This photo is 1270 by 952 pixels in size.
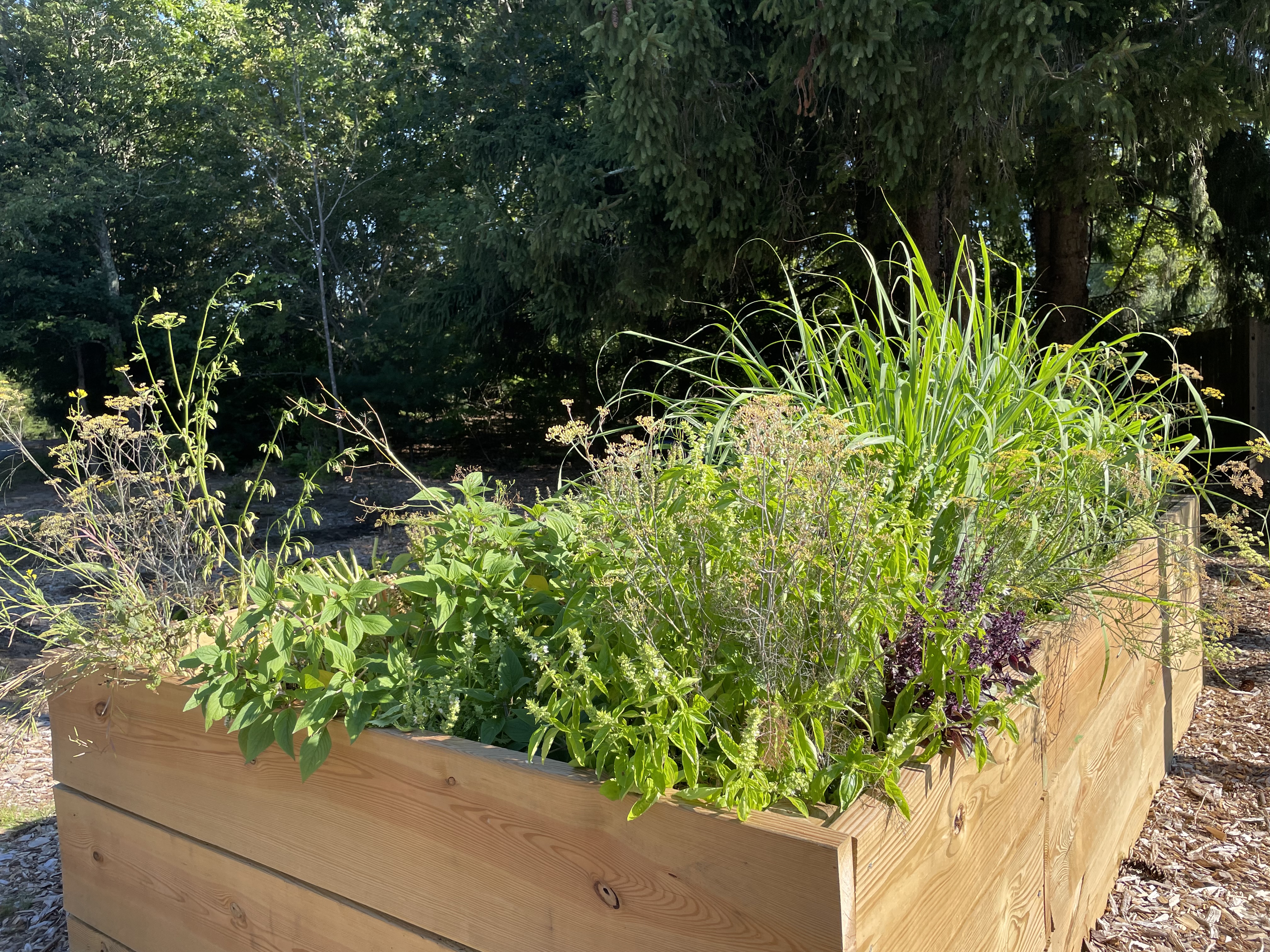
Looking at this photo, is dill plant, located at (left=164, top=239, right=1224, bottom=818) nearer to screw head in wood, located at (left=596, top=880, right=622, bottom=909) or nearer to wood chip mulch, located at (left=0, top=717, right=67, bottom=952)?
screw head in wood, located at (left=596, top=880, right=622, bottom=909)

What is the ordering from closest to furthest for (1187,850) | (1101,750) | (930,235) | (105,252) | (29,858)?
(1101,750) → (1187,850) → (29,858) → (930,235) → (105,252)

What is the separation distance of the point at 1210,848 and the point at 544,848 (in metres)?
1.98

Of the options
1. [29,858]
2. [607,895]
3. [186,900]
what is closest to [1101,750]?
[607,895]

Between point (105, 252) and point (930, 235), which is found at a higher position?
point (105, 252)

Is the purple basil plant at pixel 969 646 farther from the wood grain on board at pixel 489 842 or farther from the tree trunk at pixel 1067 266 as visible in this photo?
the tree trunk at pixel 1067 266

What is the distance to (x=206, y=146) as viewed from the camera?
14.2 m

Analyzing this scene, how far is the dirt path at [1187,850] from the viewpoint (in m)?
1.91

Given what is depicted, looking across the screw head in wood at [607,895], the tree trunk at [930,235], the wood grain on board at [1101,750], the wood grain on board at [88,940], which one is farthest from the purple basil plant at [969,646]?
the tree trunk at [930,235]

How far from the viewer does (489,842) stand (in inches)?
48.1

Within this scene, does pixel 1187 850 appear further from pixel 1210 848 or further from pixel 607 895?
pixel 607 895

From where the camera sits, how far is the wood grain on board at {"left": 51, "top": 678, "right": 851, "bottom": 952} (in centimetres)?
100

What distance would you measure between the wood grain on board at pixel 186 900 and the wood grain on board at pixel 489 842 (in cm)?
3

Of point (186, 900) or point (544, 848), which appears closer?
point (544, 848)

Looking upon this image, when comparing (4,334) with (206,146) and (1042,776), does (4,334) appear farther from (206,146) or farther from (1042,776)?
(1042,776)
